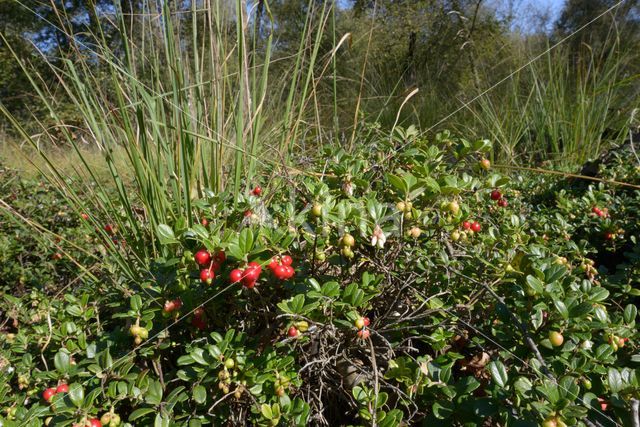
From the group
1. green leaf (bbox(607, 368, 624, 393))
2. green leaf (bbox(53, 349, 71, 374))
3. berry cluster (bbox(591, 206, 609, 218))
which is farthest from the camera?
berry cluster (bbox(591, 206, 609, 218))

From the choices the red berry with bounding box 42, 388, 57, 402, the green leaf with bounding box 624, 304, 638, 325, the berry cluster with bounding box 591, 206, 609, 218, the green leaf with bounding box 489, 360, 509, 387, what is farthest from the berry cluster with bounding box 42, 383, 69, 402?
the berry cluster with bounding box 591, 206, 609, 218

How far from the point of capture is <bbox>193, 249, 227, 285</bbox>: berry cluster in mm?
867

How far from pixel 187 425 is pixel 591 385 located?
0.76 metres

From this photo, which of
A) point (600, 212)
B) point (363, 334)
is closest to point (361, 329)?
point (363, 334)

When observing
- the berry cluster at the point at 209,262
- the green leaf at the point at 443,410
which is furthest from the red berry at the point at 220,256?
the green leaf at the point at 443,410

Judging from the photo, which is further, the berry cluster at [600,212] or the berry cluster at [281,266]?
the berry cluster at [600,212]

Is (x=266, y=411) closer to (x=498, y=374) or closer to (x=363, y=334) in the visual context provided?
(x=363, y=334)

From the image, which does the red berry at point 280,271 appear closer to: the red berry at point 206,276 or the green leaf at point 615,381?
the red berry at point 206,276

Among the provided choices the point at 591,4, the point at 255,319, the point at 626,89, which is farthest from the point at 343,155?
the point at 591,4

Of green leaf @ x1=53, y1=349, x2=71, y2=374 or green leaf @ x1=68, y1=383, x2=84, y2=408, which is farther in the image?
green leaf @ x1=53, y1=349, x2=71, y2=374

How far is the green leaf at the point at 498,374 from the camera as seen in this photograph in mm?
792

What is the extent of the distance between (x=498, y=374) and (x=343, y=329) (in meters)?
0.31

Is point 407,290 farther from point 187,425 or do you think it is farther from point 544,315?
point 187,425

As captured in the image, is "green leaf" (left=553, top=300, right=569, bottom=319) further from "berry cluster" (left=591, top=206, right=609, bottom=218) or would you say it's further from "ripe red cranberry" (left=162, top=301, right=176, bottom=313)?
"berry cluster" (left=591, top=206, right=609, bottom=218)
